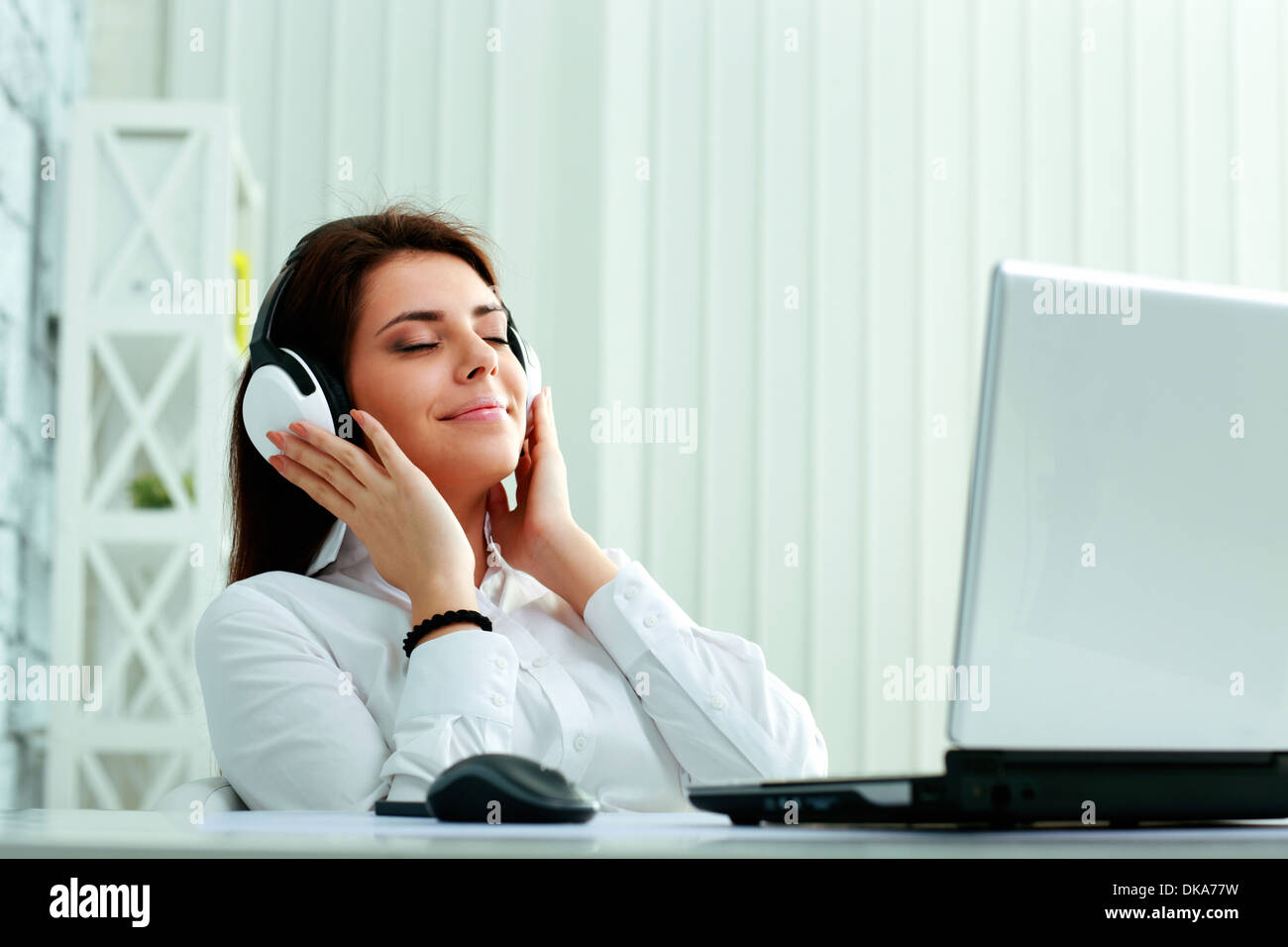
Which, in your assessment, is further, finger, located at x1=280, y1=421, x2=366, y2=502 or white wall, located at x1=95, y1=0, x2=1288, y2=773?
white wall, located at x1=95, y1=0, x2=1288, y2=773

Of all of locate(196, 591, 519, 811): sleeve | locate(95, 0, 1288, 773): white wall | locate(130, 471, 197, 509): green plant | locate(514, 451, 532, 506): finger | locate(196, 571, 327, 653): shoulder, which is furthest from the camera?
locate(95, 0, 1288, 773): white wall

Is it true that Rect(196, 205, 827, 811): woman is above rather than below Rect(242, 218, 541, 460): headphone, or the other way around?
below

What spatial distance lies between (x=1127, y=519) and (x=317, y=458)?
923 mm

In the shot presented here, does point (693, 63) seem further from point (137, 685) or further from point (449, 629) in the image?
point (449, 629)

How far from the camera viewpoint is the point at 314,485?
4.32ft

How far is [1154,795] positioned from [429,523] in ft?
2.71

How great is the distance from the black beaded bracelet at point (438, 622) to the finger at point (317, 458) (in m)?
0.20

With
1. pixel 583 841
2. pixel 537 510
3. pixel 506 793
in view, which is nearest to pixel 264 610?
pixel 537 510

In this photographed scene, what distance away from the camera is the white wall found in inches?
116

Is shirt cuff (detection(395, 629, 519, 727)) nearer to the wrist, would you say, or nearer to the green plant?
the wrist

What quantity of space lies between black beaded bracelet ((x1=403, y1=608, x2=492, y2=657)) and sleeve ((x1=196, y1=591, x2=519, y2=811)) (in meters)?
0.03

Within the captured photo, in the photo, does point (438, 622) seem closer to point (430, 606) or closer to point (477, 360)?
point (430, 606)

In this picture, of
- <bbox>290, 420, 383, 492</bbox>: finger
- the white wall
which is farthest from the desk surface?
the white wall

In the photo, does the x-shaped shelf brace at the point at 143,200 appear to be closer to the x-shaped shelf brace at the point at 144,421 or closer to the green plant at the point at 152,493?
the x-shaped shelf brace at the point at 144,421
